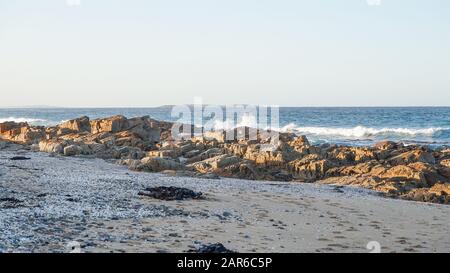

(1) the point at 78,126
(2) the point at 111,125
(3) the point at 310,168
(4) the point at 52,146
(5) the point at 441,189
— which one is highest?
(2) the point at 111,125

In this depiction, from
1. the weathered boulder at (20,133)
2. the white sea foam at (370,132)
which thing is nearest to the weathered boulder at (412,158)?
the weathered boulder at (20,133)

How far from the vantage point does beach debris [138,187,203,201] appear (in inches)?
557

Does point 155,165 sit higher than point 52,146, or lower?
lower

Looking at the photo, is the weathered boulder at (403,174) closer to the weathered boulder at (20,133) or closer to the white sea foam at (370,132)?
the weathered boulder at (20,133)

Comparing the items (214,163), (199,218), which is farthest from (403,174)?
(199,218)

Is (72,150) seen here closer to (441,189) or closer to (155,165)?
(155,165)

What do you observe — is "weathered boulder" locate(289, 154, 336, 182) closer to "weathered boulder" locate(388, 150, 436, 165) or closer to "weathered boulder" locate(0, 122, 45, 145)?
"weathered boulder" locate(388, 150, 436, 165)

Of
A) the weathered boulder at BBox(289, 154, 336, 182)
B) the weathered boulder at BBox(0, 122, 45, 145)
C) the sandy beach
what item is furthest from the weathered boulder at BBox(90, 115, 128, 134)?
the sandy beach

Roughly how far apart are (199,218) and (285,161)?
1284 centimetres

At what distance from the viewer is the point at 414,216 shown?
46.2 ft

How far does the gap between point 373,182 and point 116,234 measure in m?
13.5

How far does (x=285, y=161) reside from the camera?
24.2 m

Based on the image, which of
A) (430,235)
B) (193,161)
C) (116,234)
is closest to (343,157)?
(193,161)
